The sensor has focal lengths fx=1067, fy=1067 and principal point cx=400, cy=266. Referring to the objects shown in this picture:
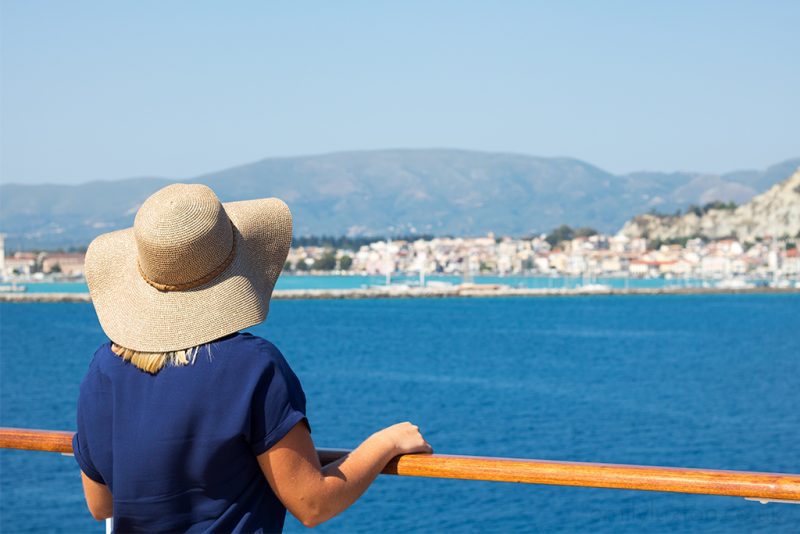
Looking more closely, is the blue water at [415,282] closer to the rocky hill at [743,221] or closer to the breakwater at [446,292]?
the breakwater at [446,292]

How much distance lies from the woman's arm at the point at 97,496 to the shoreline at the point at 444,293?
82.6 m

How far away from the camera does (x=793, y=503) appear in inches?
57.7

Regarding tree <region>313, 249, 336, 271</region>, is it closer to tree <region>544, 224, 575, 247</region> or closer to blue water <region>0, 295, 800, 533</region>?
tree <region>544, 224, 575, 247</region>

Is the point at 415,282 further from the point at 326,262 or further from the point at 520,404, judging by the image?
the point at 520,404

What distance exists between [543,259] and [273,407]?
12715 cm

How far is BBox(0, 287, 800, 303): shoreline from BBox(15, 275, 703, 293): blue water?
287 inches

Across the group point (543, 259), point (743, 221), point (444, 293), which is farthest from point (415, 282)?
point (743, 221)

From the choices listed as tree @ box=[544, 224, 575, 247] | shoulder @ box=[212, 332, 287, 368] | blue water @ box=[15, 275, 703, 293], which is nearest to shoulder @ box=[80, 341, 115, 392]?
shoulder @ box=[212, 332, 287, 368]

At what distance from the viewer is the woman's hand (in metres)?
1.50

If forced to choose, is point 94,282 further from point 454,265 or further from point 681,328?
point 454,265

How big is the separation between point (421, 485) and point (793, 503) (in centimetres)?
1346

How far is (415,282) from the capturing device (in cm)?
11088

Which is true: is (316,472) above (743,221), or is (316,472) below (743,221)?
above

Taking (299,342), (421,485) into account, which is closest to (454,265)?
(299,342)
